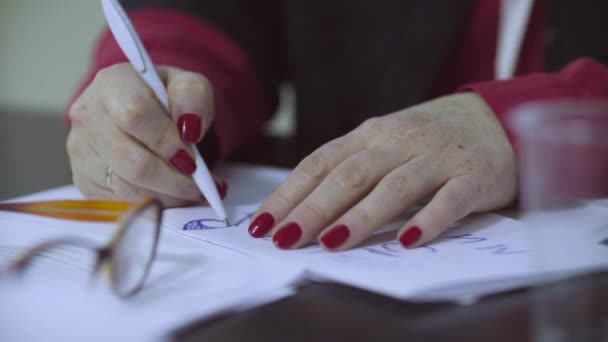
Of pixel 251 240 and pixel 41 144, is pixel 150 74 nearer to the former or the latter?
pixel 251 240

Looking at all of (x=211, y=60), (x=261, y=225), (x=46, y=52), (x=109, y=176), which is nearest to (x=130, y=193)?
(x=109, y=176)

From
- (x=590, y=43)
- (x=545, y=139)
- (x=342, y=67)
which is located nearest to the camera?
(x=545, y=139)

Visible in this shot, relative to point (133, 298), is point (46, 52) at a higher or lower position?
lower

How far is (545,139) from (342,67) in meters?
0.77

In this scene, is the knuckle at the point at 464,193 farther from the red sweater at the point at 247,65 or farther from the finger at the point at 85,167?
the finger at the point at 85,167

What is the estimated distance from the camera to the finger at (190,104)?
0.53m

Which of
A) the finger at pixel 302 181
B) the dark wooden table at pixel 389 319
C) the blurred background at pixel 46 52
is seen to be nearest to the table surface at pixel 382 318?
the dark wooden table at pixel 389 319

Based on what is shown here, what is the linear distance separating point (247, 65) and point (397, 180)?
0.56m

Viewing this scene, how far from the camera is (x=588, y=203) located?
34cm

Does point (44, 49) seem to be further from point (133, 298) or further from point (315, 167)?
point (133, 298)

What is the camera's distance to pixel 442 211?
48 cm

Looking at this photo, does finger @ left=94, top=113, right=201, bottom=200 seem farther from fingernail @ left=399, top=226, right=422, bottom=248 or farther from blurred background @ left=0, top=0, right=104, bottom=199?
blurred background @ left=0, top=0, right=104, bottom=199

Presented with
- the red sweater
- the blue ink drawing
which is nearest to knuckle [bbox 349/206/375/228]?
the blue ink drawing

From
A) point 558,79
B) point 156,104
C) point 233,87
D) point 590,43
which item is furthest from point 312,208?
point 590,43
